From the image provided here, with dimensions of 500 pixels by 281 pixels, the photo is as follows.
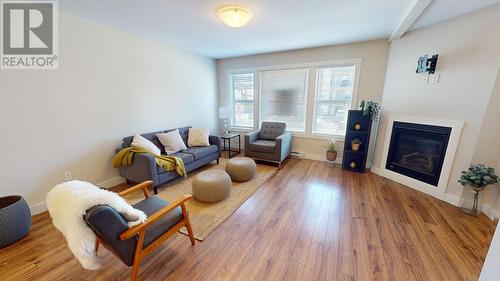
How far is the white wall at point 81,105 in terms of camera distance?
2090mm

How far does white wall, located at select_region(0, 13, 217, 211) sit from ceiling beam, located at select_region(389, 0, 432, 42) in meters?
3.76

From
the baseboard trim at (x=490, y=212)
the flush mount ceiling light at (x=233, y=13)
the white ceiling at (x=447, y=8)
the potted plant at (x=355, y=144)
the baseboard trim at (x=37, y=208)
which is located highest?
the white ceiling at (x=447, y=8)

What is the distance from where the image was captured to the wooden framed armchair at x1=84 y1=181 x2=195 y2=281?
1162 mm

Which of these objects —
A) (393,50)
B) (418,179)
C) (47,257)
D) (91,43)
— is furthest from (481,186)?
(91,43)

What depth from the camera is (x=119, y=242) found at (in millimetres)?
1271

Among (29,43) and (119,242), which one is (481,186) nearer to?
(119,242)

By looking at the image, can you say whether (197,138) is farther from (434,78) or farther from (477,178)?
(477,178)

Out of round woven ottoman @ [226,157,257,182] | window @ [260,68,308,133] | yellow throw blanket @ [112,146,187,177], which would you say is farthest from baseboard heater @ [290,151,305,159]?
yellow throw blanket @ [112,146,187,177]

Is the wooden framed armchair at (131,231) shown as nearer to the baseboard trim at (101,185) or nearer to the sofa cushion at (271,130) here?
the baseboard trim at (101,185)

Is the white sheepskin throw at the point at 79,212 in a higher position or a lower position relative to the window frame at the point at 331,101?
lower

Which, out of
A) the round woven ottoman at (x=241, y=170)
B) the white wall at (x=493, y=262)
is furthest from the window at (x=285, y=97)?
the white wall at (x=493, y=262)

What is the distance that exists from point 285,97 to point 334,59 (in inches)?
49.4

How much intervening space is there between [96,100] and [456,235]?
15.4 ft

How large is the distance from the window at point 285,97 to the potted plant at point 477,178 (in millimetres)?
2620
